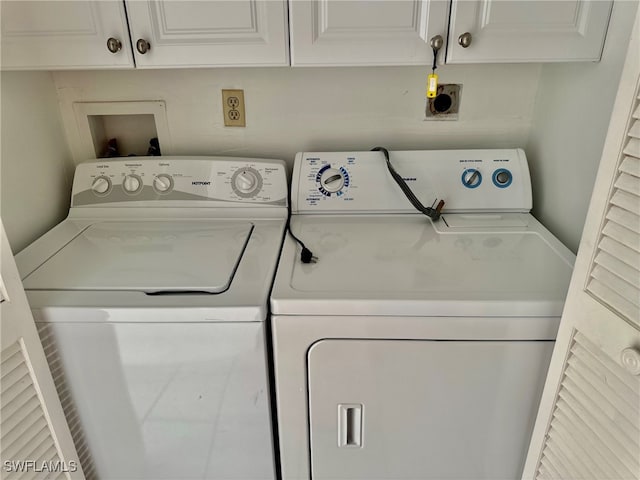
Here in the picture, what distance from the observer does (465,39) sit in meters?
1.04

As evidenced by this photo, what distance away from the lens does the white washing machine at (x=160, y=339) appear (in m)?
0.95

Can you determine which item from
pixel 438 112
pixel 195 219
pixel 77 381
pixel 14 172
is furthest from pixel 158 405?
pixel 438 112

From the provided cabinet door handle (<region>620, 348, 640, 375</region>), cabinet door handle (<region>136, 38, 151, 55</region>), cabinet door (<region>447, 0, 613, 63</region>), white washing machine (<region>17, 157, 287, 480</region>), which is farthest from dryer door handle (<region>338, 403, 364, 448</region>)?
cabinet door handle (<region>136, 38, 151, 55</region>)

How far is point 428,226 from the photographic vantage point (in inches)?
51.1

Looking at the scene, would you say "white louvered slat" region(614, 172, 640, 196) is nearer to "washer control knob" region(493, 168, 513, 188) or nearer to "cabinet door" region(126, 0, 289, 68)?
"washer control knob" region(493, 168, 513, 188)

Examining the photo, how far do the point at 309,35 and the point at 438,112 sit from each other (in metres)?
0.56

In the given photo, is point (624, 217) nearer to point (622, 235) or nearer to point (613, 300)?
point (622, 235)

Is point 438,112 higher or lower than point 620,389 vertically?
higher

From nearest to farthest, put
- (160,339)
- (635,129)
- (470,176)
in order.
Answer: (635,129) < (160,339) < (470,176)

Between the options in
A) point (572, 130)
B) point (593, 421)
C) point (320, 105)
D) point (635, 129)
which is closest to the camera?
point (635, 129)

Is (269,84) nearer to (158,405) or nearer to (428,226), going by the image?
(428,226)

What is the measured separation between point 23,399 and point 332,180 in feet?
3.05

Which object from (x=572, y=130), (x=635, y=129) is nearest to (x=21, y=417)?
(x=635, y=129)

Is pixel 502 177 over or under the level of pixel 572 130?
under
